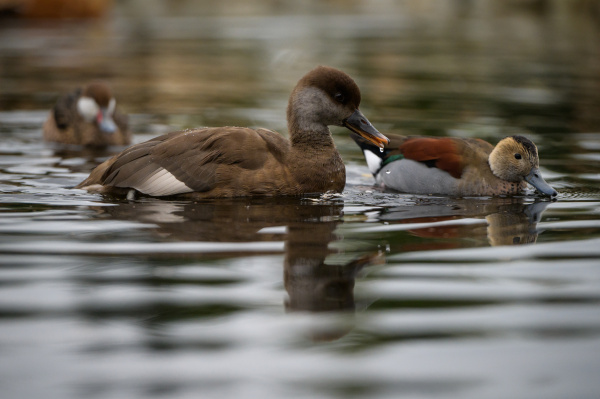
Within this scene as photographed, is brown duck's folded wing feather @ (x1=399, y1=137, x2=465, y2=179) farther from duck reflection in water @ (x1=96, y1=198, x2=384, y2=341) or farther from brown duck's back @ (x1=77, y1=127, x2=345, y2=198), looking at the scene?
duck reflection in water @ (x1=96, y1=198, x2=384, y2=341)

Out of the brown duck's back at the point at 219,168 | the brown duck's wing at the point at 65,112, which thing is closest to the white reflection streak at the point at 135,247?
the brown duck's back at the point at 219,168

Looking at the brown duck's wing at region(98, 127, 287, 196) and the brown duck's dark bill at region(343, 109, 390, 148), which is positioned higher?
the brown duck's dark bill at region(343, 109, 390, 148)

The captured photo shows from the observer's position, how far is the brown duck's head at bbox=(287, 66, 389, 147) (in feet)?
27.7

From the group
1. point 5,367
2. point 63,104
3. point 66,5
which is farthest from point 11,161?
point 66,5

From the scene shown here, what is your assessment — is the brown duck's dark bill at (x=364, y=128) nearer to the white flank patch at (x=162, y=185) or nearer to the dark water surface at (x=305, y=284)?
the dark water surface at (x=305, y=284)

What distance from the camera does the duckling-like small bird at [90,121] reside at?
40.3 feet

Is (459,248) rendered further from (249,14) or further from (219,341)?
(249,14)

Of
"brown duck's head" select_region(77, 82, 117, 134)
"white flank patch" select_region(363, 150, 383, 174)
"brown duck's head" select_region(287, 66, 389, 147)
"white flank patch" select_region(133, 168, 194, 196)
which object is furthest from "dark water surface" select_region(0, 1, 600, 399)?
"brown duck's head" select_region(287, 66, 389, 147)

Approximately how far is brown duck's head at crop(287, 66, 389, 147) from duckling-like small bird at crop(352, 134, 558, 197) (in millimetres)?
664

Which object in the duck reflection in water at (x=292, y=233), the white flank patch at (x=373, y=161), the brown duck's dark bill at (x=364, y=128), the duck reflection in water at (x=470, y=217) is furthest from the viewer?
the white flank patch at (x=373, y=161)

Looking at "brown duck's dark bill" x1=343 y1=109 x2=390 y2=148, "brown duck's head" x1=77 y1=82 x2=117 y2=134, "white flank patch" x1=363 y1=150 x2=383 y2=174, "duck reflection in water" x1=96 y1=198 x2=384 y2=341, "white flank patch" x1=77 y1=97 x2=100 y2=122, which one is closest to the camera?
"duck reflection in water" x1=96 y1=198 x2=384 y2=341

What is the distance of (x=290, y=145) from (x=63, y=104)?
5.36 m

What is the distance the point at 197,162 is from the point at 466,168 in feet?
8.78

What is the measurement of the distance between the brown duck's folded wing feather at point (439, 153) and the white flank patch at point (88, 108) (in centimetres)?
500
